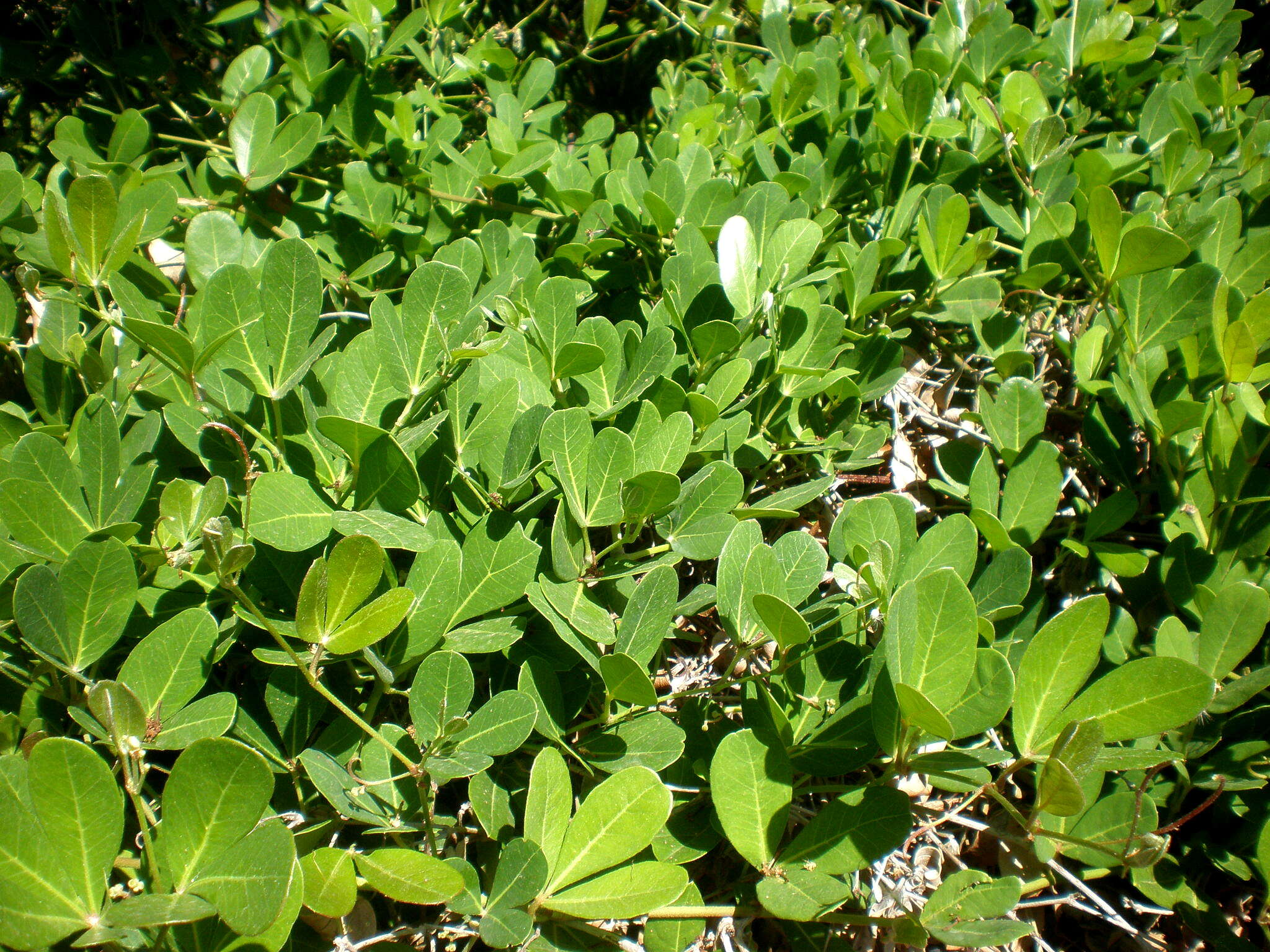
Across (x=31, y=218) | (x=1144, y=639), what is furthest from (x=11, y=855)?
(x=1144, y=639)

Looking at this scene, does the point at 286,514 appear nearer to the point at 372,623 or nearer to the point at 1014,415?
the point at 372,623

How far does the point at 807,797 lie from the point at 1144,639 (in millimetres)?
579

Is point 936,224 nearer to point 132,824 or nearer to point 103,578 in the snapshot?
point 103,578

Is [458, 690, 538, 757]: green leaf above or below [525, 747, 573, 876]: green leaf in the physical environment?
above

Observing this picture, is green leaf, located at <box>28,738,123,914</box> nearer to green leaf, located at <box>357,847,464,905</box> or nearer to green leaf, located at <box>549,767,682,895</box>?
green leaf, located at <box>357,847,464,905</box>

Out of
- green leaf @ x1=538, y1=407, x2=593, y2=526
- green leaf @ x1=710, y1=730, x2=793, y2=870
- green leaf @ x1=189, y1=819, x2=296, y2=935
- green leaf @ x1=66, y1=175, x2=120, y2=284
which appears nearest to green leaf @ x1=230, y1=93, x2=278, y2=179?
green leaf @ x1=66, y1=175, x2=120, y2=284

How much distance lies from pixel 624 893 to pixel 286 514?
1.72 ft

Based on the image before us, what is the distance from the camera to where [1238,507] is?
118 cm

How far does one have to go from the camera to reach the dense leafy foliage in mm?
786

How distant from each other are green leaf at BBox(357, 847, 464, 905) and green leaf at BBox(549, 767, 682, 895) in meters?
0.11

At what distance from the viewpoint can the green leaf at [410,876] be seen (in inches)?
29.6

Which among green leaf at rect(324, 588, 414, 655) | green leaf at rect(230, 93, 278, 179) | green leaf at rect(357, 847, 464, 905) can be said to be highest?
green leaf at rect(230, 93, 278, 179)

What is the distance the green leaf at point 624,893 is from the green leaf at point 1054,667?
415mm

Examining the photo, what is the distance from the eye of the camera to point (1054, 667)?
2.87ft
